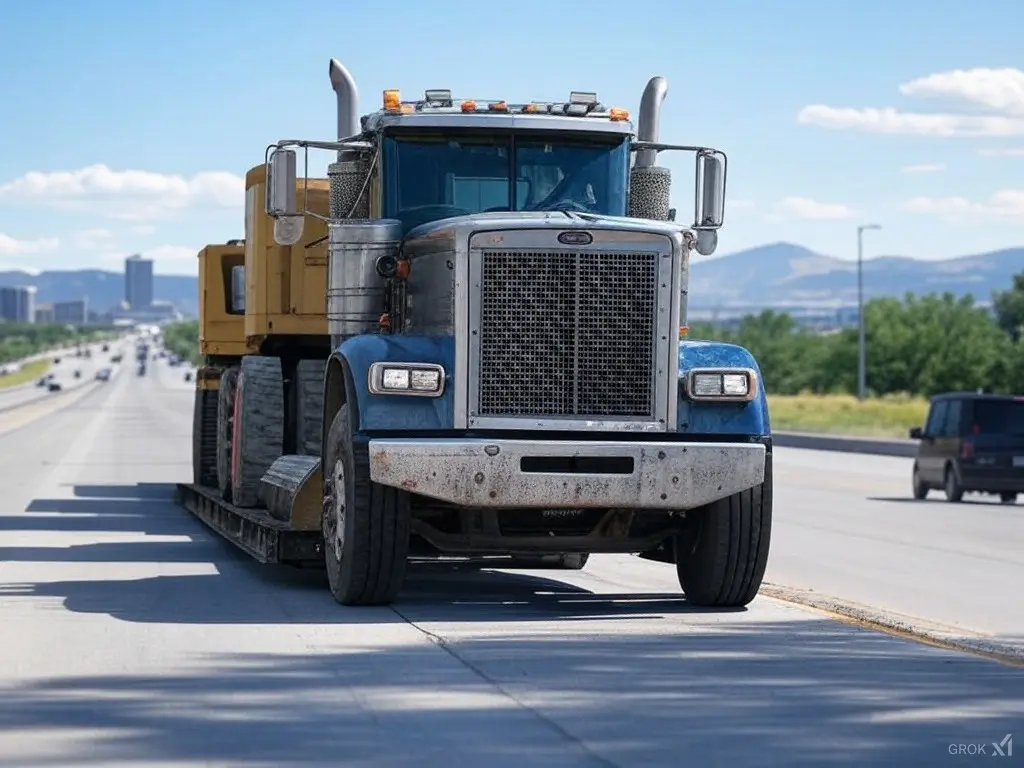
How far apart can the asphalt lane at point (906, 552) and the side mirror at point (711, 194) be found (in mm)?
3087

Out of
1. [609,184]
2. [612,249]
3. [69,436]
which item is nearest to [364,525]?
[612,249]

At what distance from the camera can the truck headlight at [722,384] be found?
1270 cm

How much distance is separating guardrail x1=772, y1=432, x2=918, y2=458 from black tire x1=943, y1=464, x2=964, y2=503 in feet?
57.8

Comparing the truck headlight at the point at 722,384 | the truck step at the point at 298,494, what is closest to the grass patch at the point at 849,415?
the truck step at the point at 298,494

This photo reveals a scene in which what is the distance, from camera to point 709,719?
862 cm

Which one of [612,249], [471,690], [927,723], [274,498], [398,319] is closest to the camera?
[927,723]

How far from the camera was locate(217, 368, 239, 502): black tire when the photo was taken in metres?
19.7

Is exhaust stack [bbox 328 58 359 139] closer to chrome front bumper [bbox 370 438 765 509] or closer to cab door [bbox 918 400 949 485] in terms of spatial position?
chrome front bumper [bbox 370 438 765 509]

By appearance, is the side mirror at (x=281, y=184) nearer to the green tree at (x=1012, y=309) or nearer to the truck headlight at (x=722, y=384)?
the truck headlight at (x=722, y=384)

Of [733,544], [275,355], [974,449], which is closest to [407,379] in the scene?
[733,544]

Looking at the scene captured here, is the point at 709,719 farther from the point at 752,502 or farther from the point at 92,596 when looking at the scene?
the point at 92,596

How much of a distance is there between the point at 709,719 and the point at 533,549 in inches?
181

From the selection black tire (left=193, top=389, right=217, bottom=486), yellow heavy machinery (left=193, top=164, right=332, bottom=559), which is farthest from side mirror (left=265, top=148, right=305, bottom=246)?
black tire (left=193, top=389, right=217, bottom=486)

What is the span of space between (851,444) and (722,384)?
4311cm
